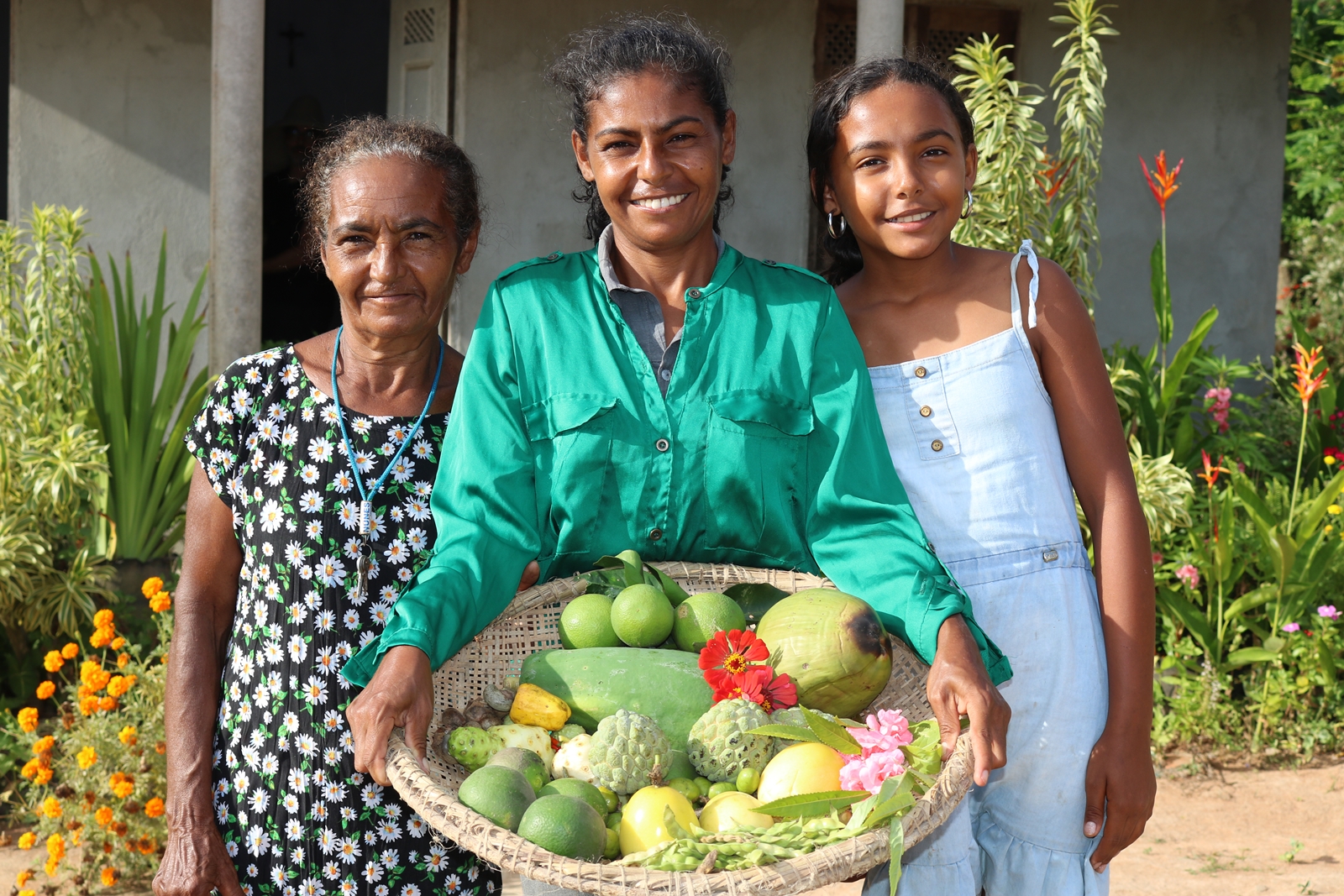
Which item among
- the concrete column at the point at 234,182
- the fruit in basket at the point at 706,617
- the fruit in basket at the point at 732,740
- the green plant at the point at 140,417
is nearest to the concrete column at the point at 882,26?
the concrete column at the point at 234,182

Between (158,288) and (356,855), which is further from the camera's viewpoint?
(158,288)

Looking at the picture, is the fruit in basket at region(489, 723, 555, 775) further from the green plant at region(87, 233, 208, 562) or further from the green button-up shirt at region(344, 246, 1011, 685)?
the green plant at region(87, 233, 208, 562)

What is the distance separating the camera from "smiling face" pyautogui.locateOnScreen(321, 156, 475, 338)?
88.4 inches

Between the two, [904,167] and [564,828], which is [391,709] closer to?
[564,828]

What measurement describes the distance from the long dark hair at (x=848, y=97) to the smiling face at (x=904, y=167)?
28 mm

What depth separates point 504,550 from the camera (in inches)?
81.8

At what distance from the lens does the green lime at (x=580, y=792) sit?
1.79 metres

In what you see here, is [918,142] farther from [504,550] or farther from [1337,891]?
[1337,891]

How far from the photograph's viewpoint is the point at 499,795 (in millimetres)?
1728

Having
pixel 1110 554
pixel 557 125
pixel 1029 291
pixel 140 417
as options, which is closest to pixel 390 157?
pixel 1029 291

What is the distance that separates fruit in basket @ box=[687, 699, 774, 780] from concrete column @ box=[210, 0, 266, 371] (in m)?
3.70

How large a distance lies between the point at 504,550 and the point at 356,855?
63cm

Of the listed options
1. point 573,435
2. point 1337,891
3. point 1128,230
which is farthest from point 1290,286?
point 573,435

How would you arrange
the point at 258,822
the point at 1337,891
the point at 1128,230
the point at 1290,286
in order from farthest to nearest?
the point at 1290,286 < the point at 1128,230 < the point at 1337,891 < the point at 258,822
